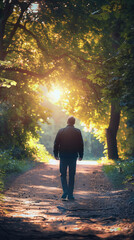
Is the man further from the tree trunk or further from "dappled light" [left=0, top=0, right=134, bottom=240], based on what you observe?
the tree trunk

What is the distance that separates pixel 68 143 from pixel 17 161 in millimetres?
9094

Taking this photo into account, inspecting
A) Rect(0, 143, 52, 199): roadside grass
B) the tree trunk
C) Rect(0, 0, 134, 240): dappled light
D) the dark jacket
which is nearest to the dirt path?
Rect(0, 0, 134, 240): dappled light

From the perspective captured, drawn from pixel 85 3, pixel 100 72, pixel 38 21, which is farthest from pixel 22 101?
pixel 100 72

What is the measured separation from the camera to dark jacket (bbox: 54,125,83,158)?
6715mm

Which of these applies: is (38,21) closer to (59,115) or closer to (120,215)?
(120,215)

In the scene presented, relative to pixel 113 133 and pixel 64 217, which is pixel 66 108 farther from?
pixel 64 217

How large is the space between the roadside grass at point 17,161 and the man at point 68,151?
208 cm

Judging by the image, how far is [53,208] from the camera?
5.52 meters

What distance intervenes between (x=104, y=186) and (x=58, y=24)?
7.21 metres

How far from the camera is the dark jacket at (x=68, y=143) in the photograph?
6.71 metres

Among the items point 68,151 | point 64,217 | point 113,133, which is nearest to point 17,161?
point 113,133

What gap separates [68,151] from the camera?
264 inches

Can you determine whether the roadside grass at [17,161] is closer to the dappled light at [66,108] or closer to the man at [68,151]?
the dappled light at [66,108]

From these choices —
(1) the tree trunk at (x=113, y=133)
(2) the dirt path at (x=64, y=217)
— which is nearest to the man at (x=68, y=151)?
(2) the dirt path at (x=64, y=217)
